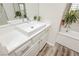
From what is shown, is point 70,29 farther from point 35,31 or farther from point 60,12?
point 35,31

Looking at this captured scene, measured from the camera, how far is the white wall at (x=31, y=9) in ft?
5.79

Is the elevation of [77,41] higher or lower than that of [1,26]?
lower

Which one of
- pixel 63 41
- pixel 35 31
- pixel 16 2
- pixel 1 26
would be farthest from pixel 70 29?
pixel 1 26

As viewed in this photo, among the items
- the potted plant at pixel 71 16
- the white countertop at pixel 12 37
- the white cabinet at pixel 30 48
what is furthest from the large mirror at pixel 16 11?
the potted plant at pixel 71 16

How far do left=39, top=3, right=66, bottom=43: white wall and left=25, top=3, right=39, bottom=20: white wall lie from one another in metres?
0.12

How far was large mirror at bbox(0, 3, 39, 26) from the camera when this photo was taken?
1.19 m

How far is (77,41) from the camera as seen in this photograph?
6.21ft

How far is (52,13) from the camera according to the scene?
1.91 metres

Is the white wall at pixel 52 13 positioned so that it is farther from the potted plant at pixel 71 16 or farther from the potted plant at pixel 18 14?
the potted plant at pixel 18 14

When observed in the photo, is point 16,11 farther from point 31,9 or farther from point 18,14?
point 31,9

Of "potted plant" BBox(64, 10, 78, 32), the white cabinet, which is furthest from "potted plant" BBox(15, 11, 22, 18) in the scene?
"potted plant" BBox(64, 10, 78, 32)

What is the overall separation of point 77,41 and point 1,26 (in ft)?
5.84

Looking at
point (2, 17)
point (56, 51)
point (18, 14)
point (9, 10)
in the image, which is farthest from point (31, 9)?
point (56, 51)

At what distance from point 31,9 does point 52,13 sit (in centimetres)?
55
